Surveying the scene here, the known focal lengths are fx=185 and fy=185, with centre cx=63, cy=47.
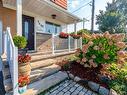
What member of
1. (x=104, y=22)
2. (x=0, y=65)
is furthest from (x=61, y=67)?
(x=104, y=22)

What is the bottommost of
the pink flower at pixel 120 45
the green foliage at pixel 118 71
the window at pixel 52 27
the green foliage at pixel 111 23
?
the green foliage at pixel 118 71

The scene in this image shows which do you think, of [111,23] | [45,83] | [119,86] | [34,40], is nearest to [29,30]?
[34,40]

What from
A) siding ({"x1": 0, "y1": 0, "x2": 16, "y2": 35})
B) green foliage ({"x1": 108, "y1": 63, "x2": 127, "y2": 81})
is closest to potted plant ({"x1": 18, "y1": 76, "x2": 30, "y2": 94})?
green foliage ({"x1": 108, "y1": 63, "x2": 127, "y2": 81})

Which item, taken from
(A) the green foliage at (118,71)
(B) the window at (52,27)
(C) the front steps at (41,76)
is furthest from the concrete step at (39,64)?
(B) the window at (52,27)

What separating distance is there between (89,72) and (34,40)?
486 centimetres

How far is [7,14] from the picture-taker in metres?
8.71

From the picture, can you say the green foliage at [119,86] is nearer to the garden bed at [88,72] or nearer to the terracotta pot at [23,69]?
the garden bed at [88,72]

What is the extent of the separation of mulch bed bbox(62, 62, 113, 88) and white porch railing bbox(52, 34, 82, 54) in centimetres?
213

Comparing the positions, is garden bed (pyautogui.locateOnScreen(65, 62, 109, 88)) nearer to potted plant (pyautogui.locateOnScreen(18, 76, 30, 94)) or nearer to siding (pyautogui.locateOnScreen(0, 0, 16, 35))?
potted plant (pyautogui.locateOnScreen(18, 76, 30, 94))

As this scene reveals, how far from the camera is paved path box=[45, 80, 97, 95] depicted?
203 inches

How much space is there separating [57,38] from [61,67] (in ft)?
9.62

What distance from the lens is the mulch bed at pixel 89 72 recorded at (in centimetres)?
621

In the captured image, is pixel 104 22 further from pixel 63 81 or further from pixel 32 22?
pixel 63 81

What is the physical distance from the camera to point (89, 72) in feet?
21.5
